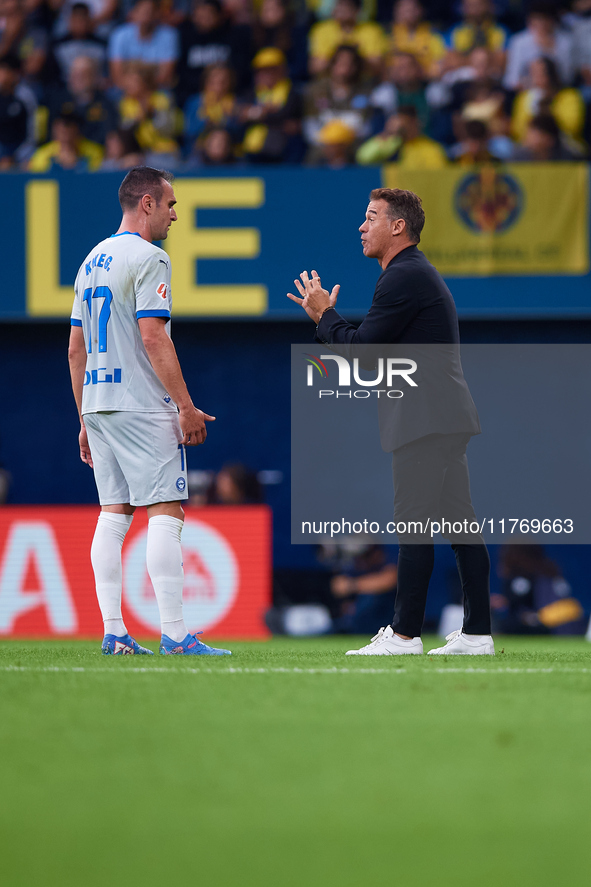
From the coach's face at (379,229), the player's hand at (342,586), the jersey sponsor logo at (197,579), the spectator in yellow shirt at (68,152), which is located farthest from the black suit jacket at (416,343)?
the spectator in yellow shirt at (68,152)

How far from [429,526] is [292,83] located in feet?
27.1

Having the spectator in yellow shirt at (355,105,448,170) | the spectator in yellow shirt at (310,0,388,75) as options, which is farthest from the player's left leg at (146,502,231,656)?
the spectator in yellow shirt at (310,0,388,75)

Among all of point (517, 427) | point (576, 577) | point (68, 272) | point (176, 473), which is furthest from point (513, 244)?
point (176, 473)

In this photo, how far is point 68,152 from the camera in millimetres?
10938

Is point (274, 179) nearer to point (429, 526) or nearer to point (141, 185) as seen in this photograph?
point (141, 185)

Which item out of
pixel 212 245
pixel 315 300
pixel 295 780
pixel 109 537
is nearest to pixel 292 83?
pixel 212 245

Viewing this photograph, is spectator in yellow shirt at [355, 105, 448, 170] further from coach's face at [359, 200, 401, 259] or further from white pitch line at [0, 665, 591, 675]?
white pitch line at [0, 665, 591, 675]

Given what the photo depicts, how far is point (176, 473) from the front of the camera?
446 centimetres

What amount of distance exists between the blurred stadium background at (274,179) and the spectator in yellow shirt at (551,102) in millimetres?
21

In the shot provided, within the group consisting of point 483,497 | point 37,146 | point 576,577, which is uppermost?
point 37,146

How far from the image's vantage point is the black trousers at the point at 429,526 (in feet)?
14.6

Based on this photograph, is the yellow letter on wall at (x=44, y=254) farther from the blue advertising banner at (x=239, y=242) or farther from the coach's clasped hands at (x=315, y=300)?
the coach's clasped hands at (x=315, y=300)

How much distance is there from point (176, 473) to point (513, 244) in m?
6.76

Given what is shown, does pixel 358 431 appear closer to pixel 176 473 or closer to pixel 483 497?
pixel 483 497
